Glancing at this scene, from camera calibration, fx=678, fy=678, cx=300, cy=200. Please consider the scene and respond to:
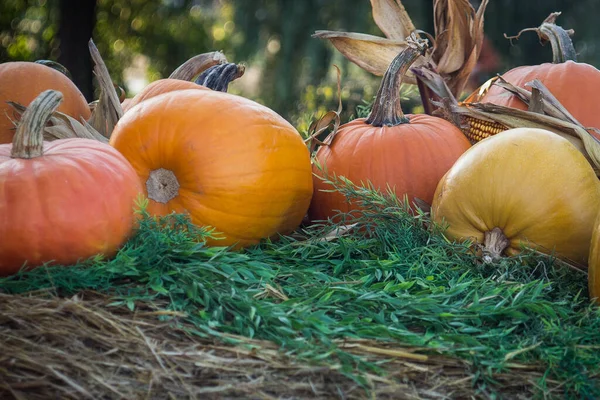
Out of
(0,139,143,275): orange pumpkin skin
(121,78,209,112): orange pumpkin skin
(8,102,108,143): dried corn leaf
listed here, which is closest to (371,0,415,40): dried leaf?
(121,78,209,112): orange pumpkin skin

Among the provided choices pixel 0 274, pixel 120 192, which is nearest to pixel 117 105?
pixel 120 192

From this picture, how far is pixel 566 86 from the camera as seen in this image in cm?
221

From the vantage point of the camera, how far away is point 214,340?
3.80ft

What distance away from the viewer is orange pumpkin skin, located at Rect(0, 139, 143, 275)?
4.59 feet

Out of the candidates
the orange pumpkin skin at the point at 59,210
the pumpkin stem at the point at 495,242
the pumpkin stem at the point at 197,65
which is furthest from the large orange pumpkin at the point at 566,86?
the orange pumpkin skin at the point at 59,210

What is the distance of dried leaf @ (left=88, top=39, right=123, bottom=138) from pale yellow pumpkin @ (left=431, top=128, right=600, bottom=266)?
1.08 m

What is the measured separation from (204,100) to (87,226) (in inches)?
21.2

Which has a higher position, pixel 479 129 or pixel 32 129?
pixel 32 129

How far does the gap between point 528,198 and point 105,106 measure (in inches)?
51.0

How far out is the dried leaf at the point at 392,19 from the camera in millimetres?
2543

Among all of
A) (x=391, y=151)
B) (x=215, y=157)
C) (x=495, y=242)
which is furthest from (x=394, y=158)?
(x=215, y=157)

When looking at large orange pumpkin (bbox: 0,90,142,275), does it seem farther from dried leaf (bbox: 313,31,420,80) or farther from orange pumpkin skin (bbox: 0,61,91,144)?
dried leaf (bbox: 313,31,420,80)

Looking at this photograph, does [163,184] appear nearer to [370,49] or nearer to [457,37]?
[370,49]

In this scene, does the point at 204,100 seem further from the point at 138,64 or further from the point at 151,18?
A: the point at 138,64
